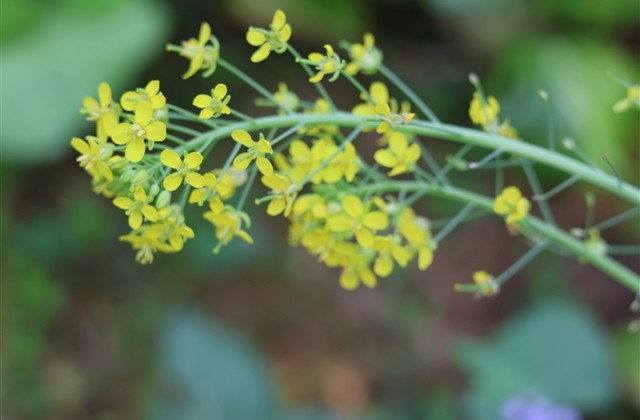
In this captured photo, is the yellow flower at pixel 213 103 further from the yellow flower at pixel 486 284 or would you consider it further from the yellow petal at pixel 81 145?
the yellow flower at pixel 486 284

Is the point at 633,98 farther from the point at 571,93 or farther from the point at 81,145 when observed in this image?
the point at 571,93

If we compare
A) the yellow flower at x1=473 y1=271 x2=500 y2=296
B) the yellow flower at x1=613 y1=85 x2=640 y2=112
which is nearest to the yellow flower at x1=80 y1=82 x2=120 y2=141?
the yellow flower at x1=473 y1=271 x2=500 y2=296

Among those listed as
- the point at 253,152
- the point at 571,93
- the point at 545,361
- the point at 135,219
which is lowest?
the point at 135,219

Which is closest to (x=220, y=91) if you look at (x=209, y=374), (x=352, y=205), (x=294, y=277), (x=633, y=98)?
(x=352, y=205)

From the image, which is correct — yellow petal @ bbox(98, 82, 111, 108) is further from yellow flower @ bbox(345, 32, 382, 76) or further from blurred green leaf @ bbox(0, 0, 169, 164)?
blurred green leaf @ bbox(0, 0, 169, 164)

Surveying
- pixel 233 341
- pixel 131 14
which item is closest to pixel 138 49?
pixel 131 14
